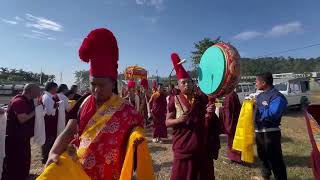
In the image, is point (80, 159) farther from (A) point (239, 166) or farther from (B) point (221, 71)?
(A) point (239, 166)

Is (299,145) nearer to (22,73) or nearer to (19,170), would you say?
(19,170)

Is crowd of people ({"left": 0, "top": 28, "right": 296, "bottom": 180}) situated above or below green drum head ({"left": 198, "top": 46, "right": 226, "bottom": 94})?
below

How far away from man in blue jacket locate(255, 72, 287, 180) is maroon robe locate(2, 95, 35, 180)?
13.1ft

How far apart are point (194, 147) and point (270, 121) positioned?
1999mm

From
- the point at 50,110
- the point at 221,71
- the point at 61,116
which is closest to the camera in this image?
the point at 221,71

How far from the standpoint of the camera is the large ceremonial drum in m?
3.36

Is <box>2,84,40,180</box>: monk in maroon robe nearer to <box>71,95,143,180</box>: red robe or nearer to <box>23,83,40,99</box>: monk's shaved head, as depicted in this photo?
<box>23,83,40,99</box>: monk's shaved head

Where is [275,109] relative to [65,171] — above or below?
above

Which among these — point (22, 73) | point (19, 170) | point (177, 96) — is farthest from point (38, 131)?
point (22, 73)

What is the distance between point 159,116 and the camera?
35.0ft

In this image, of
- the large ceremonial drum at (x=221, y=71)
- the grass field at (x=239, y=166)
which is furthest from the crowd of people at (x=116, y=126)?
the large ceremonial drum at (x=221, y=71)

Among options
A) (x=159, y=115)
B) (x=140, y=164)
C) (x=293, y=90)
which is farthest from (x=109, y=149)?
(x=293, y=90)

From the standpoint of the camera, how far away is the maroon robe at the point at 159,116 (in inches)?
411

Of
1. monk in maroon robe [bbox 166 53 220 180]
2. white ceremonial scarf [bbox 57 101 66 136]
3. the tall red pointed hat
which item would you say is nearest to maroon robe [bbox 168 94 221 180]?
monk in maroon robe [bbox 166 53 220 180]
